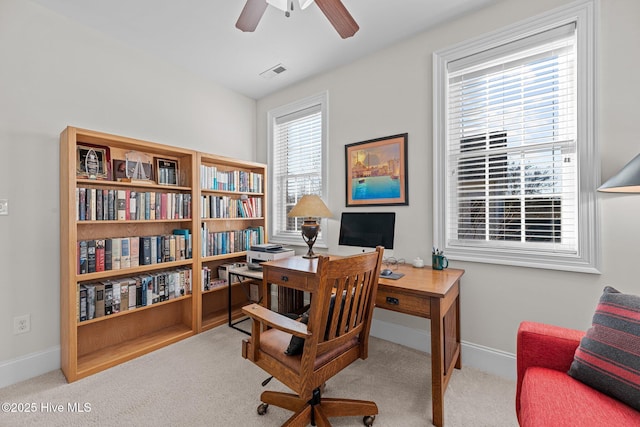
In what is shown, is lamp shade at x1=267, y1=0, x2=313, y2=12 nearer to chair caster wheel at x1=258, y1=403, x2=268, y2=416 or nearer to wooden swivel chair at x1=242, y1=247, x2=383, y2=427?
wooden swivel chair at x1=242, y1=247, x2=383, y2=427

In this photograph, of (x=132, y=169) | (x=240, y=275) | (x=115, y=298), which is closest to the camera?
(x=115, y=298)

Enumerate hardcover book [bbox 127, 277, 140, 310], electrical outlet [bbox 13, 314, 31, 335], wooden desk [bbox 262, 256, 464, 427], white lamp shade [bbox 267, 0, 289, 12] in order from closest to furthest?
wooden desk [bbox 262, 256, 464, 427] → white lamp shade [bbox 267, 0, 289, 12] → electrical outlet [bbox 13, 314, 31, 335] → hardcover book [bbox 127, 277, 140, 310]

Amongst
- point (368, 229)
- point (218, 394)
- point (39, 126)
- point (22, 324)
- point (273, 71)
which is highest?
point (273, 71)

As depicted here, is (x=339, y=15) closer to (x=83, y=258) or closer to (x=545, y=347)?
(x=545, y=347)

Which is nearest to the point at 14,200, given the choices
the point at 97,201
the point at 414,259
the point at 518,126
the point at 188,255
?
the point at 97,201

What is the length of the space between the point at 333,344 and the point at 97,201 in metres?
2.11

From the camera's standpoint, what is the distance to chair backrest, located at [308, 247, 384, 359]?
116 centimetres

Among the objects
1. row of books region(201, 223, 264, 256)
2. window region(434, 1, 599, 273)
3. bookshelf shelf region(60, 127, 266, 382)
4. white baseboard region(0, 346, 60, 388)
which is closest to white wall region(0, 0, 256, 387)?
white baseboard region(0, 346, 60, 388)

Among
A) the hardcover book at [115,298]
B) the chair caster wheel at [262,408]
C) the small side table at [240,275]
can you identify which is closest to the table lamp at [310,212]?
the small side table at [240,275]

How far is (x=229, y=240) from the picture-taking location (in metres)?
3.04

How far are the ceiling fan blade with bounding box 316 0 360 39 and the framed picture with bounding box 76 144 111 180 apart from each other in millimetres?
2049

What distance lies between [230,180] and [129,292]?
1.44 m

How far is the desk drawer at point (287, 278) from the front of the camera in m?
2.05

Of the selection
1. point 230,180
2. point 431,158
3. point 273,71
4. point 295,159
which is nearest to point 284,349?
point 431,158
